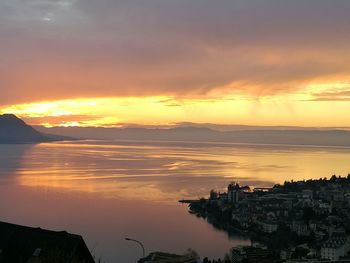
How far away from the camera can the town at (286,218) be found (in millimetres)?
11938

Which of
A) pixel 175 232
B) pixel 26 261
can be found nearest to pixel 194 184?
pixel 175 232

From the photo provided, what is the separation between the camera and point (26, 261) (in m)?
2.72

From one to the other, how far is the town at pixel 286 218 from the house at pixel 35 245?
727cm

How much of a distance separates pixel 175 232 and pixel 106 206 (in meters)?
3.83

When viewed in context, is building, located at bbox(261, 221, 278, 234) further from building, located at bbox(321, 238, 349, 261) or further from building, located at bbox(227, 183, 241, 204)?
building, located at bbox(227, 183, 241, 204)

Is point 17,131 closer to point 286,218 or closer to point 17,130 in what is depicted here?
point 17,130

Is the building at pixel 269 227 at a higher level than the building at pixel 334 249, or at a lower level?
lower

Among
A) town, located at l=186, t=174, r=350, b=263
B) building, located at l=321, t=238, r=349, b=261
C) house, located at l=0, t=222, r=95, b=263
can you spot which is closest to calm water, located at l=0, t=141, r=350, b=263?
town, located at l=186, t=174, r=350, b=263

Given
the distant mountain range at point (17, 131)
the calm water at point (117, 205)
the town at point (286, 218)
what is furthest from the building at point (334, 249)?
the distant mountain range at point (17, 131)

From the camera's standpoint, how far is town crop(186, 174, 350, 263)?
1194cm

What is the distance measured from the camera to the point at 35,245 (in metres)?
2.77

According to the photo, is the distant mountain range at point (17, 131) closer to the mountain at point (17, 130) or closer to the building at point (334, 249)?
the mountain at point (17, 130)

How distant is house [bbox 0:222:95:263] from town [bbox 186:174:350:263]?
7.27m

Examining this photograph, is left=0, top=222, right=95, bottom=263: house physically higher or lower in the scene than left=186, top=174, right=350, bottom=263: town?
higher
